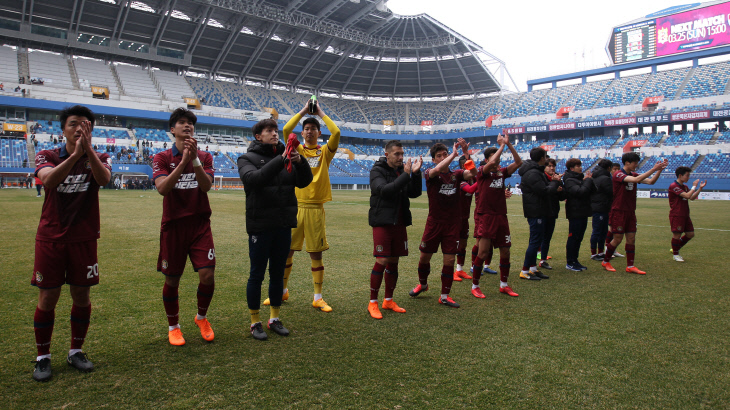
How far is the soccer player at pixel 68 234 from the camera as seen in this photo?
128 inches

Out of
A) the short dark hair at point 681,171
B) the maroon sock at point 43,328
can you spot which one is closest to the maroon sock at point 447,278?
A: the maroon sock at point 43,328

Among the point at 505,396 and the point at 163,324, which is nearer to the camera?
the point at 505,396

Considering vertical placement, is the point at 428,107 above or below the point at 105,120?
above

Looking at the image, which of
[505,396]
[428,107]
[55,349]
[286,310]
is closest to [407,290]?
[286,310]

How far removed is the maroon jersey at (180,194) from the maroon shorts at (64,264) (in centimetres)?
70

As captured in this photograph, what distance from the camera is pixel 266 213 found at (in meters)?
4.16

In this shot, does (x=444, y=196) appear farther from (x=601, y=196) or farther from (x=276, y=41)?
(x=276, y=41)

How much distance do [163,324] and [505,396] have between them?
359 cm

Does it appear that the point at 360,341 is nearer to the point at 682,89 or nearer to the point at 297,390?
the point at 297,390

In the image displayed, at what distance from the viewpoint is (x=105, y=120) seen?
5006cm

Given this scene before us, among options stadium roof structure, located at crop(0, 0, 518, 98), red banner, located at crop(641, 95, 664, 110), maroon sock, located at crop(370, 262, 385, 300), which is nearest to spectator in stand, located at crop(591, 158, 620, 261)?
maroon sock, located at crop(370, 262, 385, 300)

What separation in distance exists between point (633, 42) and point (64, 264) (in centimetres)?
6565

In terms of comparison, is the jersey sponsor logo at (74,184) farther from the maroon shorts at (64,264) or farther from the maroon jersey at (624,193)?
the maroon jersey at (624,193)

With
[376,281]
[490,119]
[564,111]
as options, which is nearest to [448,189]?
[376,281]
